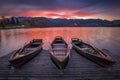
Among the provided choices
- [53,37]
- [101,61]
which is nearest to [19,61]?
[101,61]

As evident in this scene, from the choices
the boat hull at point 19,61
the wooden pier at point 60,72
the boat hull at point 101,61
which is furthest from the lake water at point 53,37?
the wooden pier at point 60,72

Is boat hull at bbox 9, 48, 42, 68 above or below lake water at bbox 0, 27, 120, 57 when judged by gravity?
above

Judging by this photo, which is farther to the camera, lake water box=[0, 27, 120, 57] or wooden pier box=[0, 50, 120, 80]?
lake water box=[0, 27, 120, 57]

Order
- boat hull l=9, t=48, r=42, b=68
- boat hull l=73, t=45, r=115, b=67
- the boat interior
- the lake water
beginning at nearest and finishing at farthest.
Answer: boat hull l=73, t=45, r=115, b=67 → boat hull l=9, t=48, r=42, b=68 → the boat interior → the lake water

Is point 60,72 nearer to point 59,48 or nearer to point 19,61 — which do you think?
point 19,61

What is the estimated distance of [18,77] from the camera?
9.35 meters

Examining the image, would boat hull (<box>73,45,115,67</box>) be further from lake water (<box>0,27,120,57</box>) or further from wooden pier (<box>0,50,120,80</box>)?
lake water (<box>0,27,120,57</box>)

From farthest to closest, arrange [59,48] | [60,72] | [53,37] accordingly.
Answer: [53,37] < [59,48] < [60,72]

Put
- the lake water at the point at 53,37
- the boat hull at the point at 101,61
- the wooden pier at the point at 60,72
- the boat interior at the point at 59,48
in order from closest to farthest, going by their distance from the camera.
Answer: the wooden pier at the point at 60,72
the boat hull at the point at 101,61
the boat interior at the point at 59,48
the lake water at the point at 53,37

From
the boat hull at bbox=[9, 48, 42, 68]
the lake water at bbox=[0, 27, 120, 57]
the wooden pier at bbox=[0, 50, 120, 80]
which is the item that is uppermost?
the boat hull at bbox=[9, 48, 42, 68]

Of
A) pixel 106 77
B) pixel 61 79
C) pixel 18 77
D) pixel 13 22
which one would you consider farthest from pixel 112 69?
pixel 13 22

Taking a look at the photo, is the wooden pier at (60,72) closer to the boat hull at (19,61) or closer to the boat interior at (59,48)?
the boat hull at (19,61)

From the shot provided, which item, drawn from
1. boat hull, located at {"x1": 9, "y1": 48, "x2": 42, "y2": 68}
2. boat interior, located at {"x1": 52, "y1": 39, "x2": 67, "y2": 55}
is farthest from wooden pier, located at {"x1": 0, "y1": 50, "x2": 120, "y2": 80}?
boat interior, located at {"x1": 52, "y1": 39, "x2": 67, "y2": 55}

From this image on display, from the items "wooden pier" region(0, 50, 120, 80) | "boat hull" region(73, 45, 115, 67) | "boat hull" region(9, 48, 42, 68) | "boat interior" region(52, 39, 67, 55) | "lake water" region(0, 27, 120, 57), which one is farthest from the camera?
"lake water" region(0, 27, 120, 57)
